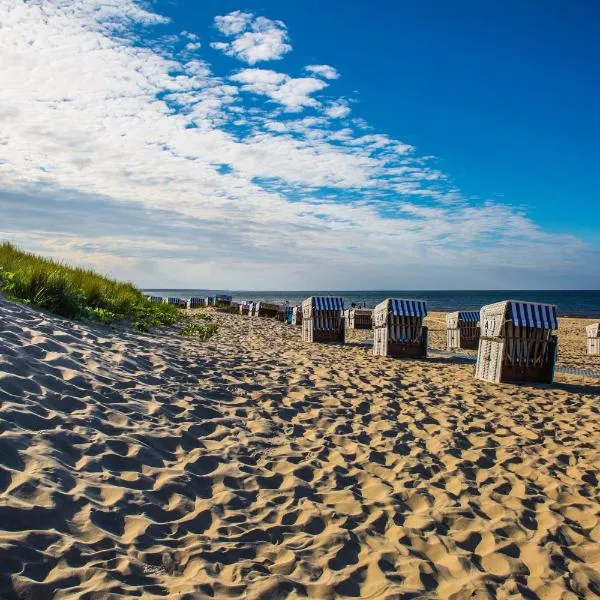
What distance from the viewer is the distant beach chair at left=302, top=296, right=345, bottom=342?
52.9 ft

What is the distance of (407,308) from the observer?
13.4m

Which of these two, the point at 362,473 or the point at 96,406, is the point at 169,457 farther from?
the point at 362,473

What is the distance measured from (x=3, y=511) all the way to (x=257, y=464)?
7.26ft

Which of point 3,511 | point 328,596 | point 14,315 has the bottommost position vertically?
point 328,596

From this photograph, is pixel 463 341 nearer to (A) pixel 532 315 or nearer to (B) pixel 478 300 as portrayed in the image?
(A) pixel 532 315

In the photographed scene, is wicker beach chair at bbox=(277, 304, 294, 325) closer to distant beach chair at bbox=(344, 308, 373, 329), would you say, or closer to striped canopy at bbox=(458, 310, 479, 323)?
distant beach chair at bbox=(344, 308, 373, 329)

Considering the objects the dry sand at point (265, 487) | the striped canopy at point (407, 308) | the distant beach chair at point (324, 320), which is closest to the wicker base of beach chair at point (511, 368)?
the dry sand at point (265, 487)

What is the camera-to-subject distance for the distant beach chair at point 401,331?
42.6ft

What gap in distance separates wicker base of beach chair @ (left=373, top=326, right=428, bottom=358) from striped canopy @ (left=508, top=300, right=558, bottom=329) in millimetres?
3289

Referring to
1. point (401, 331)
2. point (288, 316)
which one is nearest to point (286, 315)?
point (288, 316)

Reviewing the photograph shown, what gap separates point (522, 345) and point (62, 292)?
9.12 m

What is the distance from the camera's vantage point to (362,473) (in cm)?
494

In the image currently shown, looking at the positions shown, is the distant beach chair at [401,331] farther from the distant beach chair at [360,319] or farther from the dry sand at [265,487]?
the distant beach chair at [360,319]

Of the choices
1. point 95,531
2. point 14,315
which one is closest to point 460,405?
point 95,531
